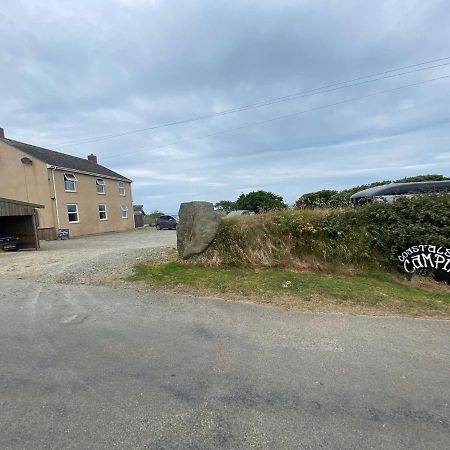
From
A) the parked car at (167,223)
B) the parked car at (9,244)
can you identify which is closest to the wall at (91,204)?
the parked car at (167,223)

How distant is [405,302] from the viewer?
4.98 metres

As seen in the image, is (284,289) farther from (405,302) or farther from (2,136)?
(2,136)

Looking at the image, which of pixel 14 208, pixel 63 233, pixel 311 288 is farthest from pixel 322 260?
pixel 63 233

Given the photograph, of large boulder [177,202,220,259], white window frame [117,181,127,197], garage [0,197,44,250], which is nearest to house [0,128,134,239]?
white window frame [117,181,127,197]

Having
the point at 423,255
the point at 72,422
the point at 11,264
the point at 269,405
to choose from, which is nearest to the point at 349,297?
the point at 423,255

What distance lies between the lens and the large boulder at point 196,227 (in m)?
8.37

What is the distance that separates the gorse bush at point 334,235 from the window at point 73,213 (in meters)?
18.6

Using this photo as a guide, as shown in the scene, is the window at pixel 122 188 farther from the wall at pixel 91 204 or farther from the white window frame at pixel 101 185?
the white window frame at pixel 101 185

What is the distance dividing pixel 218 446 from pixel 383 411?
1.39 meters

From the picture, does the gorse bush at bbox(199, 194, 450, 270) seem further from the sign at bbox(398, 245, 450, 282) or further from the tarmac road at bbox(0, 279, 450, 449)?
the tarmac road at bbox(0, 279, 450, 449)

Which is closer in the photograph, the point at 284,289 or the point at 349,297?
the point at 349,297

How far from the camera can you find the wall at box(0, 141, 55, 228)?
21.4 metres

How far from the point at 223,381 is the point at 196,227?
585 cm

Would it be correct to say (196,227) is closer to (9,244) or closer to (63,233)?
(9,244)
